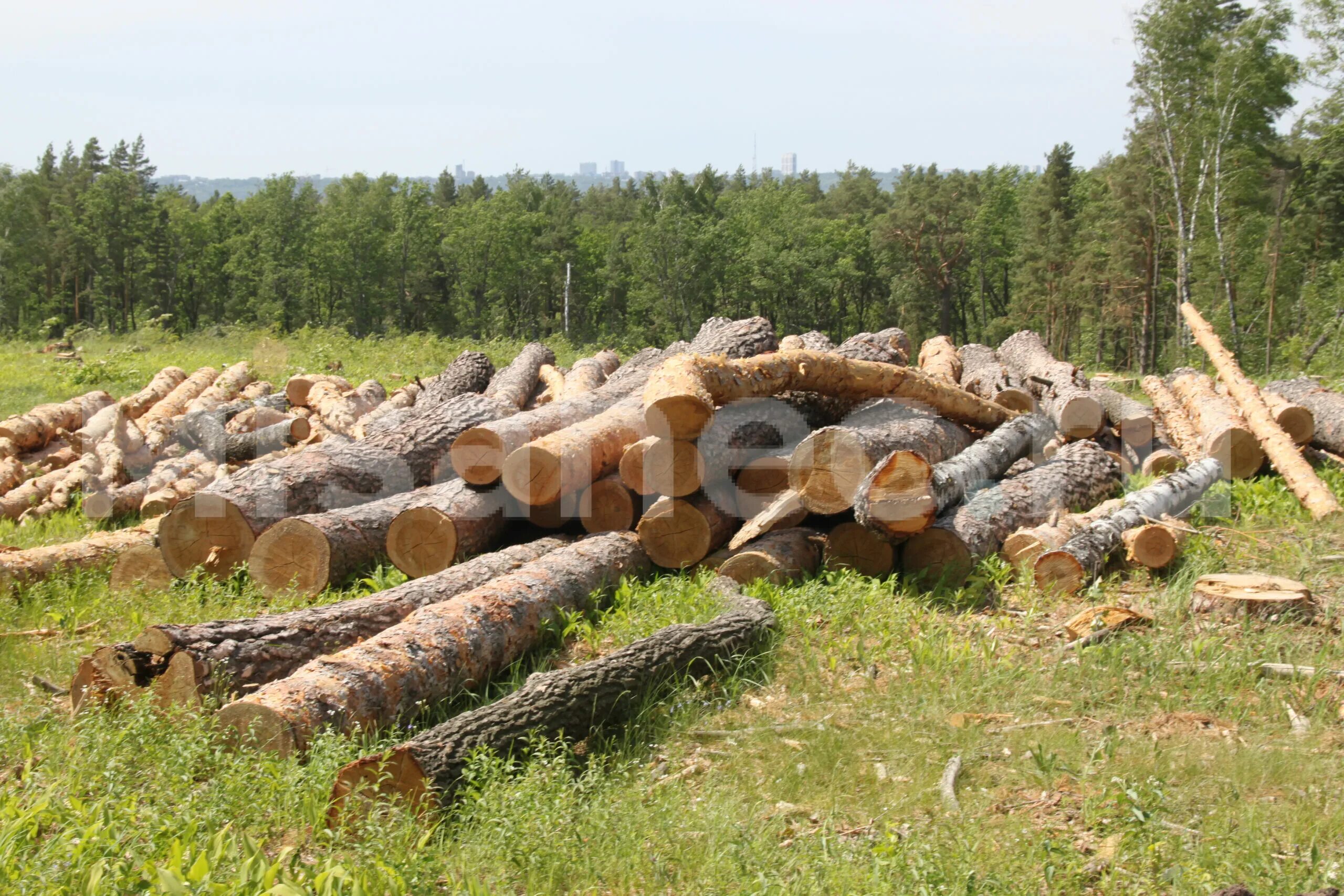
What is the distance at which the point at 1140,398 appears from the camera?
41.2 feet

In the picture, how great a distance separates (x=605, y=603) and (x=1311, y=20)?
95.3 feet

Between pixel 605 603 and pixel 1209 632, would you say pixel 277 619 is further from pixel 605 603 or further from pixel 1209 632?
pixel 1209 632

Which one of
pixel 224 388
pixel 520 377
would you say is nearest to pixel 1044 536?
pixel 520 377

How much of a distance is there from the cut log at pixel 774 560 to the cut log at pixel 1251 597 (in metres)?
2.16

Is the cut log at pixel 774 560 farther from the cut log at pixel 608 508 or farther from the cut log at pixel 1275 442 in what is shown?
the cut log at pixel 1275 442

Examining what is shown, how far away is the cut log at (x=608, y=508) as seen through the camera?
21.0 ft

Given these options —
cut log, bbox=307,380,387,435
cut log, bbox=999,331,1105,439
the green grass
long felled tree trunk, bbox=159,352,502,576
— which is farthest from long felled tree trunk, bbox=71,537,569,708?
cut log, bbox=999,331,1105,439

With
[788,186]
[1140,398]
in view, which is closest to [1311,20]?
[1140,398]

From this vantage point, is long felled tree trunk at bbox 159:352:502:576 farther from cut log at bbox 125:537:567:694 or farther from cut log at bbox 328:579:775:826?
cut log at bbox 328:579:775:826

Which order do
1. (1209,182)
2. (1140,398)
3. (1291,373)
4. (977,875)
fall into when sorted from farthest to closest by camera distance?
1. (1209,182)
2. (1291,373)
3. (1140,398)
4. (977,875)

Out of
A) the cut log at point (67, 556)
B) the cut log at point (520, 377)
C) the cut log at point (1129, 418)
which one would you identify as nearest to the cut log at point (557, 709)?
the cut log at point (67, 556)

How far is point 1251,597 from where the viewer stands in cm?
493

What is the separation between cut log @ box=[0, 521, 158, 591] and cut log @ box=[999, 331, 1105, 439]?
7.52m

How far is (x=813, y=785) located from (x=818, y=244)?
53430 millimetres
